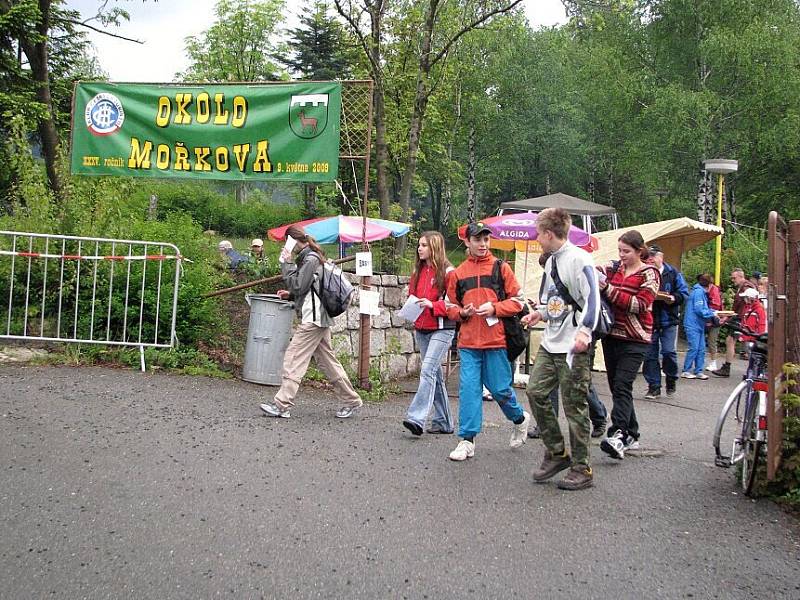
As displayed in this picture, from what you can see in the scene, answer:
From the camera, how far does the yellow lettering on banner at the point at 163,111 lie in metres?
11.1

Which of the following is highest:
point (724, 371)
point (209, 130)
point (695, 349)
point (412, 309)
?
point (209, 130)

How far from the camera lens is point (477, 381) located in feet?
22.0

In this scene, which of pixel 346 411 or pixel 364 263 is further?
pixel 364 263

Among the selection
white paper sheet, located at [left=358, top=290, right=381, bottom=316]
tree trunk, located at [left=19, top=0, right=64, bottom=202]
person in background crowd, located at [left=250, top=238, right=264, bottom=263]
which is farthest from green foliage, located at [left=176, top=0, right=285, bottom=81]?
white paper sheet, located at [left=358, top=290, right=381, bottom=316]

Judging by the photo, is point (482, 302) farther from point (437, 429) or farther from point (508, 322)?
point (437, 429)

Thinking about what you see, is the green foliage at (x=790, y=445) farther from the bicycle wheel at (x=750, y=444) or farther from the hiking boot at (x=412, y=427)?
the hiking boot at (x=412, y=427)

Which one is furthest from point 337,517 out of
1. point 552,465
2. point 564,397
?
point 564,397

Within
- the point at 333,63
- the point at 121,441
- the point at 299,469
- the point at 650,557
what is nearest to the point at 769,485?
the point at 650,557

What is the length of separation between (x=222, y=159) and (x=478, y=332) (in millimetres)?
5551

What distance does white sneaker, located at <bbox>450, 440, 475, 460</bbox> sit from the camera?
6.65 m

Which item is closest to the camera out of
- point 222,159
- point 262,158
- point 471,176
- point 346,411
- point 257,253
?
point 346,411

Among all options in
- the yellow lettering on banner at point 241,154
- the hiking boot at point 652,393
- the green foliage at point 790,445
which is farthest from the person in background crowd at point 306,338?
the hiking boot at point 652,393

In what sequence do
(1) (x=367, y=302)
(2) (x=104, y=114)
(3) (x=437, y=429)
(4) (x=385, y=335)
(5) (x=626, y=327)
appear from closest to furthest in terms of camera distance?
(5) (x=626, y=327), (3) (x=437, y=429), (1) (x=367, y=302), (2) (x=104, y=114), (4) (x=385, y=335)

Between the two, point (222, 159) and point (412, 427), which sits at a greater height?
point (222, 159)
